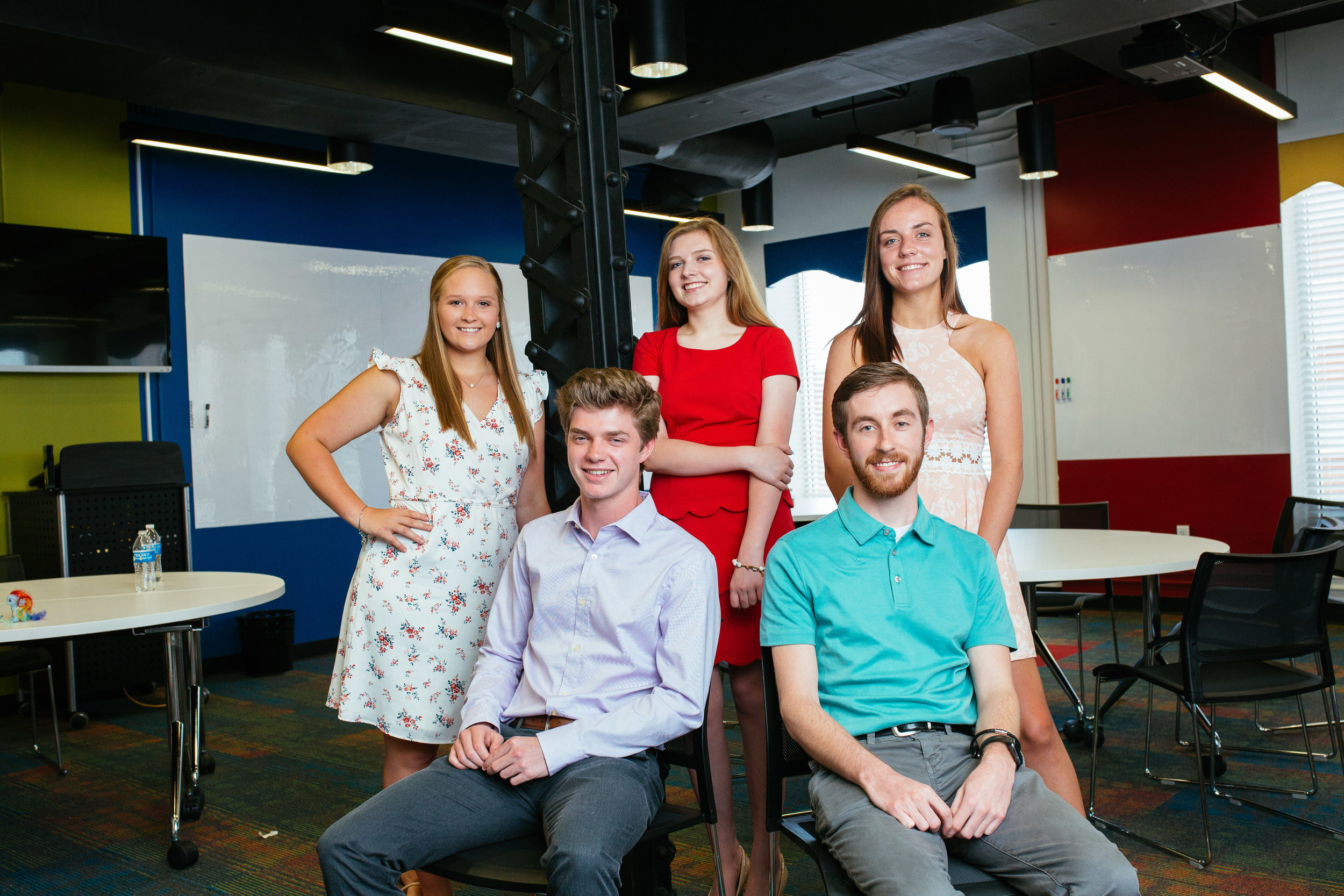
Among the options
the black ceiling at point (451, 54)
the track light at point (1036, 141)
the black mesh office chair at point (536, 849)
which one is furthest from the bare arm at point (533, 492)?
the track light at point (1036, 141)

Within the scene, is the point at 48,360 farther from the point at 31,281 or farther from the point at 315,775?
the point at 315,775

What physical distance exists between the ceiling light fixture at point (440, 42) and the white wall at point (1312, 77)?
5.05m

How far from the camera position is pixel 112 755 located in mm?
4492

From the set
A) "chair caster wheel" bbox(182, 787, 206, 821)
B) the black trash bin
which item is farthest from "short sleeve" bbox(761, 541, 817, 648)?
the black trash bin

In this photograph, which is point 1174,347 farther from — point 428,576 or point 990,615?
point 428,576

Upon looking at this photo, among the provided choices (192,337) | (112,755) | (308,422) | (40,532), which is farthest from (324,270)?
(308,422)

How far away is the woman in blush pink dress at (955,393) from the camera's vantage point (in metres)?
2.26

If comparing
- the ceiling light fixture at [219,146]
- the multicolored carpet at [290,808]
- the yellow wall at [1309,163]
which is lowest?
the multicolored carpet at [290,808]

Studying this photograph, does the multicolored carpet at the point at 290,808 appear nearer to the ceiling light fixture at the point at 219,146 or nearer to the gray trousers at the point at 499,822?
the gray trousers at the point at 499,822

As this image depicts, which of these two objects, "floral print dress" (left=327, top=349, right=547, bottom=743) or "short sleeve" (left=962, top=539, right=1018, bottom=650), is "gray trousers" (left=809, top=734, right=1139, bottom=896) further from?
"floral print dress" (left=327, top=349, right=547, bottom=743)

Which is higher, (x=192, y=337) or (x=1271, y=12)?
(x=1271, y=12)

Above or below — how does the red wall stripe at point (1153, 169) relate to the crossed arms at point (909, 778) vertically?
above

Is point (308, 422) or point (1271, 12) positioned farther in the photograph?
point (1271, 12)

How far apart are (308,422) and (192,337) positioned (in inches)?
159
